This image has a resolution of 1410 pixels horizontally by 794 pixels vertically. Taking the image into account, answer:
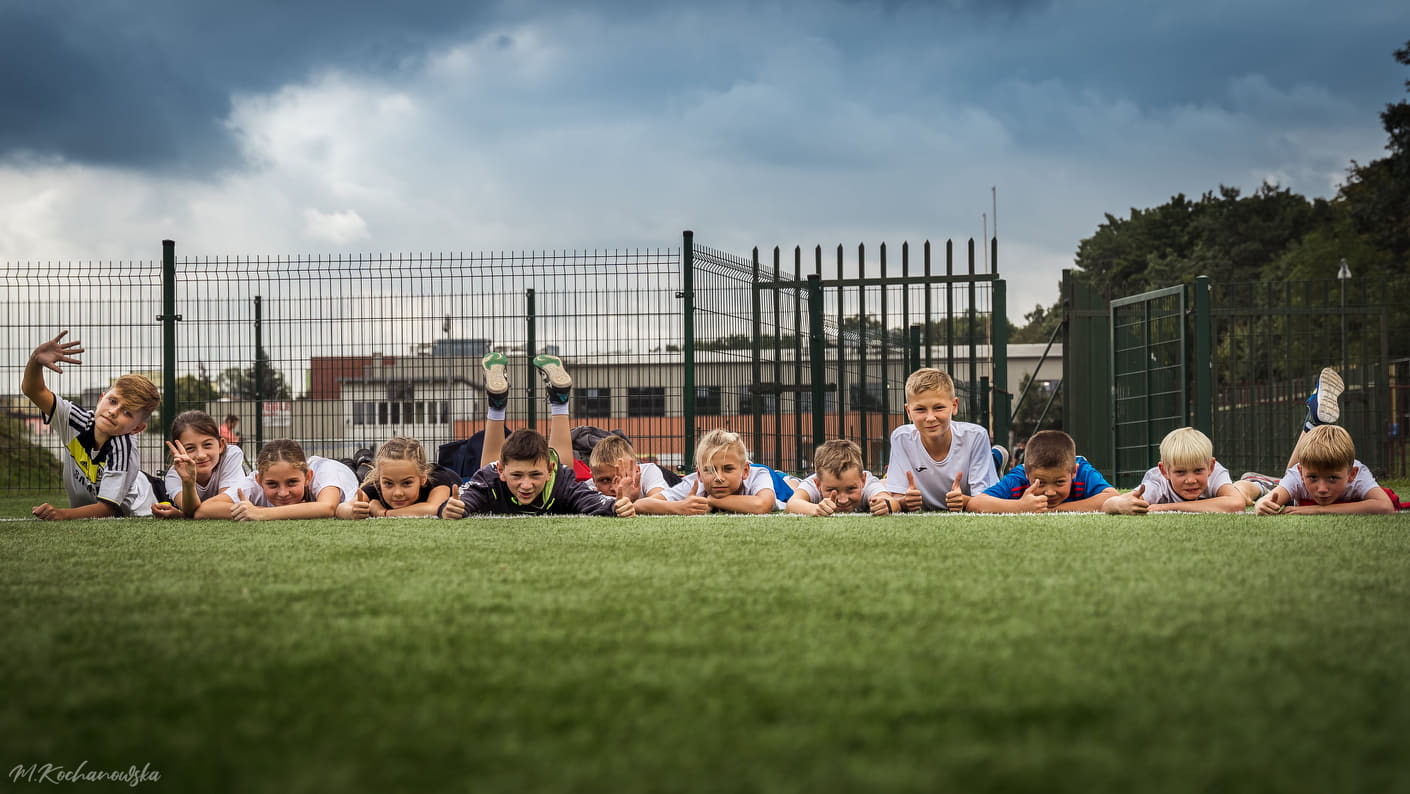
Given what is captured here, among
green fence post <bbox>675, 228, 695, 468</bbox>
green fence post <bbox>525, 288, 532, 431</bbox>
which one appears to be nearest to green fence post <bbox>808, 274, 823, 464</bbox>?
A: green fence post <bbox>675, 228, 695, 468</bbox>

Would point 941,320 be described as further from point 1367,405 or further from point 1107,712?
point 1107,712

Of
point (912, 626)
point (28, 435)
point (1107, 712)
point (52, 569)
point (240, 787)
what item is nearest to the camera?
point (240, 787)

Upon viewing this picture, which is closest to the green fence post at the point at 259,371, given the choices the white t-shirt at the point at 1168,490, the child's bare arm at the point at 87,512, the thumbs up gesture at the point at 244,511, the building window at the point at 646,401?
the building window at the point at 646,401

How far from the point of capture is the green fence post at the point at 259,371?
10.4m

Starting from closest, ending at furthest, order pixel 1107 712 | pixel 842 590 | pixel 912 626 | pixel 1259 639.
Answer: pixel 1107 712 → pixel 1259 639 → pixel 912 626 → pixel 842 590

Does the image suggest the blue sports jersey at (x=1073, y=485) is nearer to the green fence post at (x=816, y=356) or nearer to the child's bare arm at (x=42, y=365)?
the green fence post at (x=816, y=356)

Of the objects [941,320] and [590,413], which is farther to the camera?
[941,320]

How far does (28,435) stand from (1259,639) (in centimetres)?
1292

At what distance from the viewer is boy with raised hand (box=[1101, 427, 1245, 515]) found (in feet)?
17.8

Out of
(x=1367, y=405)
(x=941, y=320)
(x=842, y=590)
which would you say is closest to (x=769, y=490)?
(x=842, y=590)

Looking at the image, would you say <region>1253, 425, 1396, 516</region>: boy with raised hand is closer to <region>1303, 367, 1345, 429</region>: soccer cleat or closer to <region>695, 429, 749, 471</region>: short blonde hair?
<region>1303, 367, 1345, 429</region>: soccer cleat

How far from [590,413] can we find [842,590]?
760 centimetres

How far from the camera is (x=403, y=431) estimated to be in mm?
10461

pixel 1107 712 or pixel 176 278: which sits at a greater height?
pixel 176 278
